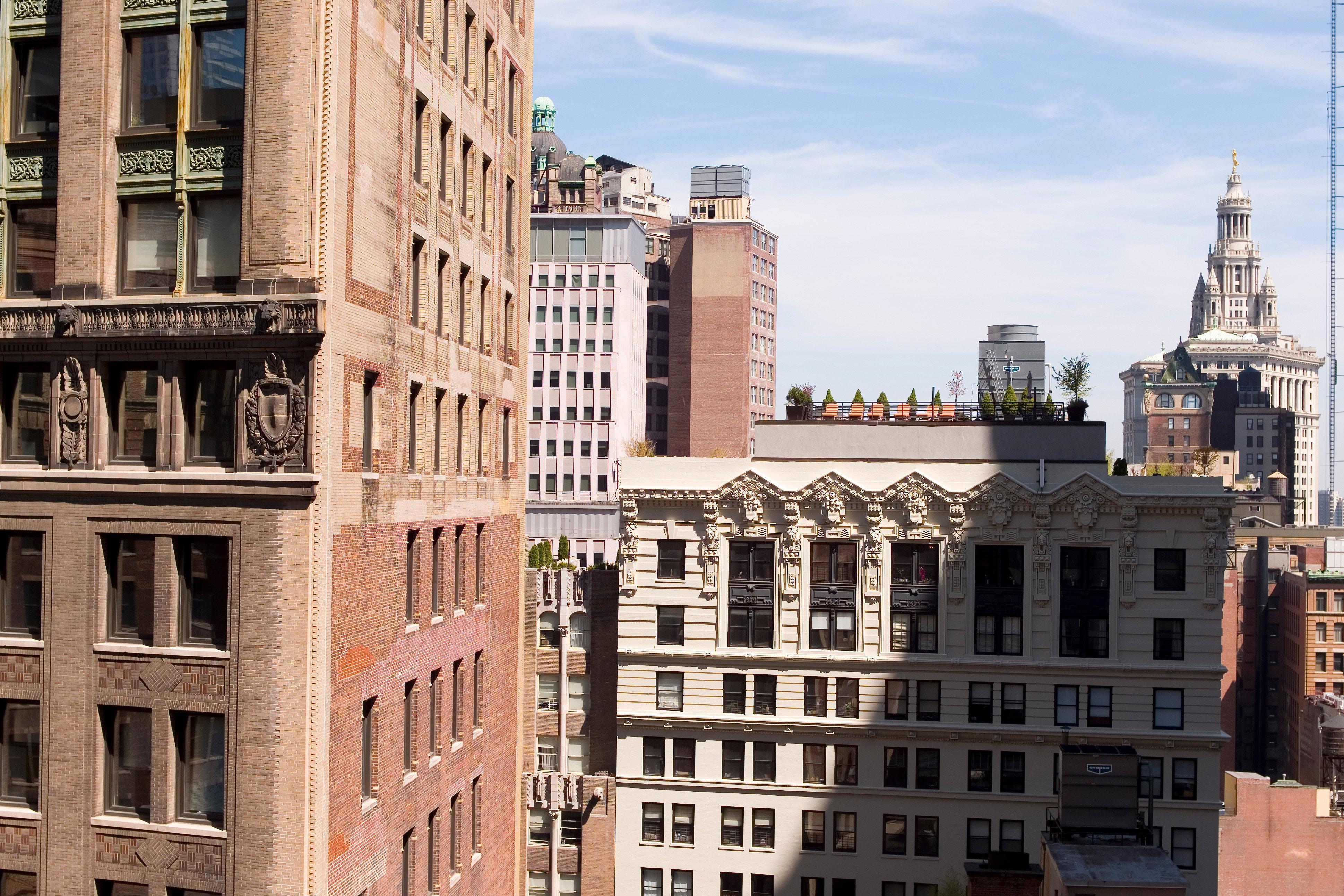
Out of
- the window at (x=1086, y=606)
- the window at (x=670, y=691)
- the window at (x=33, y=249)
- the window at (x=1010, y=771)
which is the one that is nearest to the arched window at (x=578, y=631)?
the window at (x=670, y=691)

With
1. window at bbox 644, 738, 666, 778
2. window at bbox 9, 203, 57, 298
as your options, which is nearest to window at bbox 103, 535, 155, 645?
window at bbox 9, 203, 57, 298

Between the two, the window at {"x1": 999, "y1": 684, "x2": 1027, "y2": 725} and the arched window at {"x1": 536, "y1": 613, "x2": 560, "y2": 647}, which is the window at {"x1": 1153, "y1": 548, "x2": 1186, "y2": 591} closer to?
the window at {"x1": 999, "y1": 684, "x2": 1027, "y2": 725}

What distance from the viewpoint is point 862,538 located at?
209ft

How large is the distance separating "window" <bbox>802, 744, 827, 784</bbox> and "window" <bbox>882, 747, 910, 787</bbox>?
2.82m

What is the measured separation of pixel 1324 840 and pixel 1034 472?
47.1m

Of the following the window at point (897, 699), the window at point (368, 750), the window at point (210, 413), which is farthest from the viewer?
the window at point (897, 699)

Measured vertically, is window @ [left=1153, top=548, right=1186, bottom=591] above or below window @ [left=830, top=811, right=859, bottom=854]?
above

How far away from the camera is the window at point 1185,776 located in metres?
62.2

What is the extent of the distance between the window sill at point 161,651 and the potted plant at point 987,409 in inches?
1956

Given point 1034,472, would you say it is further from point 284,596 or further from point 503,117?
point 284,596

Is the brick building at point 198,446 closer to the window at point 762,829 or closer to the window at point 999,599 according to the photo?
the window at point 762,829

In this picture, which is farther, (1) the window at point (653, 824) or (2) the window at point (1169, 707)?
(1) the window at point (653, 824)

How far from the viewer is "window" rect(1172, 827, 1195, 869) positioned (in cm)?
6216

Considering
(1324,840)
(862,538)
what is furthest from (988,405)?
(1324,840)
